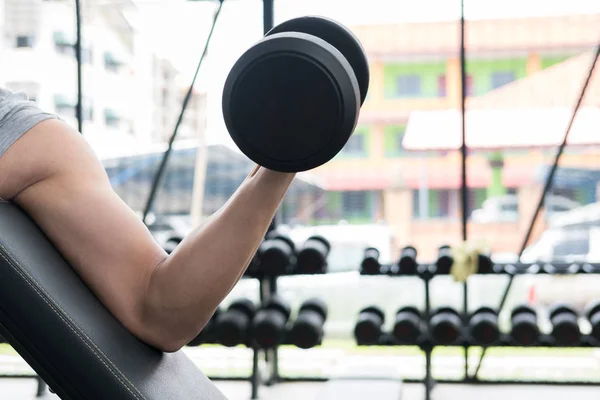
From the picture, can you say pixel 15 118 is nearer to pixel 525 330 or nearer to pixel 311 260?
pixel 311 260

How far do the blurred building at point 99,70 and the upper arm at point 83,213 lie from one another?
259 cm

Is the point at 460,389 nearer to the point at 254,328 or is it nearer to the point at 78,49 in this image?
the point at 254,328

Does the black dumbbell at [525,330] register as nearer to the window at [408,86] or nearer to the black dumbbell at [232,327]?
the black dumbbell at [232,327]

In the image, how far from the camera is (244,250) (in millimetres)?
675

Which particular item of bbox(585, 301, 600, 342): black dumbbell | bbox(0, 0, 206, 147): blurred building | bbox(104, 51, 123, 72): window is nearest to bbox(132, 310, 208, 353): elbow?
bbox(585, 301, 600, 342): black dumbbell

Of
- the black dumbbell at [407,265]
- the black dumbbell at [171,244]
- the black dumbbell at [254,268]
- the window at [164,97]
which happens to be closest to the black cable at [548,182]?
the black dumbbell at [407,265]

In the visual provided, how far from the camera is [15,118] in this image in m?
0.78

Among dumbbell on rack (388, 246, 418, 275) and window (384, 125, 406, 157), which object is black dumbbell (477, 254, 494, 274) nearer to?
dumbbell on rack (388, 246, 418, 275)

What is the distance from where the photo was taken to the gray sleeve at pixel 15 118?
77cm

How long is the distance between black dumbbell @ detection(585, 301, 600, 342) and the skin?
200 centimetres

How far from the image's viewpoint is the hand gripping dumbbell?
59 centimetres

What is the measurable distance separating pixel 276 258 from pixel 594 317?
112 cm

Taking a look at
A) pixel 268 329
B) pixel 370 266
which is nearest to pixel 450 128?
pixel 370 266

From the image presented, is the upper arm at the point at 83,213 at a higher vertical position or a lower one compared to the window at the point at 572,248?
higher
